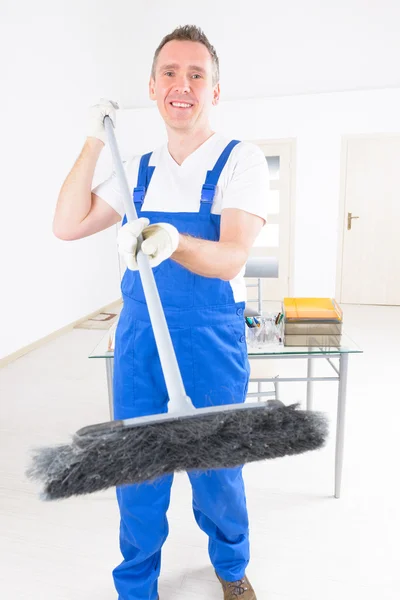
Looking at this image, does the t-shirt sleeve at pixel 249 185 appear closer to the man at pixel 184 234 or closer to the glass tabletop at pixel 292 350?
the man at pixel 184 234

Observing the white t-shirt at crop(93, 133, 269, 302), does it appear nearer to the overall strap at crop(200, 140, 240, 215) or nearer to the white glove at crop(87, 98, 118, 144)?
the overall strap at crop(200, 140, 240, 215)

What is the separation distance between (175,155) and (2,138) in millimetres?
2883

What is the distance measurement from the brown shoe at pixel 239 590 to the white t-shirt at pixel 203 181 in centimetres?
93

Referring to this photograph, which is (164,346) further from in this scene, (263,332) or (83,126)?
(83,126)

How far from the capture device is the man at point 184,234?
44.4 inches

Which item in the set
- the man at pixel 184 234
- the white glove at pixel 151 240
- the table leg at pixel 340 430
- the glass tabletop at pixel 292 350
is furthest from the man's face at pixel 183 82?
the table leg at pixel 340 430

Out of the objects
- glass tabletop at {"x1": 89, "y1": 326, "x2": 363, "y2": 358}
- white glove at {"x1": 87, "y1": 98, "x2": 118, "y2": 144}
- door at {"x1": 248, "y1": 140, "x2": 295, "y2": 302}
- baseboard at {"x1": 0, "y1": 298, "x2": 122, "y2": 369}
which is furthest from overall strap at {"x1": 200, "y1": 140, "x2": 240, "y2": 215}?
door at {"x1": 248, "y1": 140, "x2": 295, "y2": 302}

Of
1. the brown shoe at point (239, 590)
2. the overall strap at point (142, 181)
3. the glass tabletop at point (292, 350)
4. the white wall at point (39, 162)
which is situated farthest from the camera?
the white wall at point (39, 162)

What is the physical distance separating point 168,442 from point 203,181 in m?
0.69

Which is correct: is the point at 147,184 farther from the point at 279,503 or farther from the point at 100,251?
the point at 100,251

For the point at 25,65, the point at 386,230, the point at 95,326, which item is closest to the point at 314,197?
the point at 386,230

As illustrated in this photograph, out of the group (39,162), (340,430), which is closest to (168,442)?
(340,430)

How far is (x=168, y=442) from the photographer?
2.63 ft

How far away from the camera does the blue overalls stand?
1140 mm
